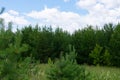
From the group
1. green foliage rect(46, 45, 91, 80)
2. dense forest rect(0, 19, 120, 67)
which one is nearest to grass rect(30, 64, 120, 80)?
green foliage rect(46, 45, 91, 80)

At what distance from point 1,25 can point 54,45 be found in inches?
1734

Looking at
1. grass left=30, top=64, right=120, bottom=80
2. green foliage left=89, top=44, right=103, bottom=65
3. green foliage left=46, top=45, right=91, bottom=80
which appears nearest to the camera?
green foliage left=46, top=45, right=91, bottom=80

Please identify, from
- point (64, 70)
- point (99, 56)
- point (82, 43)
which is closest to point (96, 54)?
point (99, 56)

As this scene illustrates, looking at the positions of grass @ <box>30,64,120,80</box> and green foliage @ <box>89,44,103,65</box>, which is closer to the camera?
grass @ <box>30,64,120,80</box>

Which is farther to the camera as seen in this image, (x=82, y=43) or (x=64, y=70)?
(x=82, y=43)

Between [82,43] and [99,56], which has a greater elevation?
[82,43]

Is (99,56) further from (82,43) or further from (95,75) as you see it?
(95,75)

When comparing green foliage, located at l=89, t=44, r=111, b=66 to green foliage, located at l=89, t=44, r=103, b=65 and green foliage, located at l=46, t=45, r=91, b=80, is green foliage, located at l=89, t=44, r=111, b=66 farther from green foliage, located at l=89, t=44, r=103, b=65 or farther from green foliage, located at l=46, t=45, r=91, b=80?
green foliage, located at l=46, t=45, r=91, b=80

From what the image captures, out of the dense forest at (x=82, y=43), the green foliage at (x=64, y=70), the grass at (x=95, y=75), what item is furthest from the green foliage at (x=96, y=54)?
the green foliage at (x=64, y=70)

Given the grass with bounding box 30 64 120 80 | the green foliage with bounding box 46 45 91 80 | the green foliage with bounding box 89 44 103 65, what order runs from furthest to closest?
the green foliage with bounding box 89 44 103 65
the grass with bounding box 30 64 120 80
the green foliage with bounding box 46 45 91 80

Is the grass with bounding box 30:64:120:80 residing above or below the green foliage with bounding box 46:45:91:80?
below

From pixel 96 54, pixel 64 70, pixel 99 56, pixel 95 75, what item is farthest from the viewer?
pixel 99 56

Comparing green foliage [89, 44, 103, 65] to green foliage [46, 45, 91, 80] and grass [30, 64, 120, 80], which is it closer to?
grass [30, 64, 120, 80]

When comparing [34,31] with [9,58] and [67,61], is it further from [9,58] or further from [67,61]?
[9,58]
